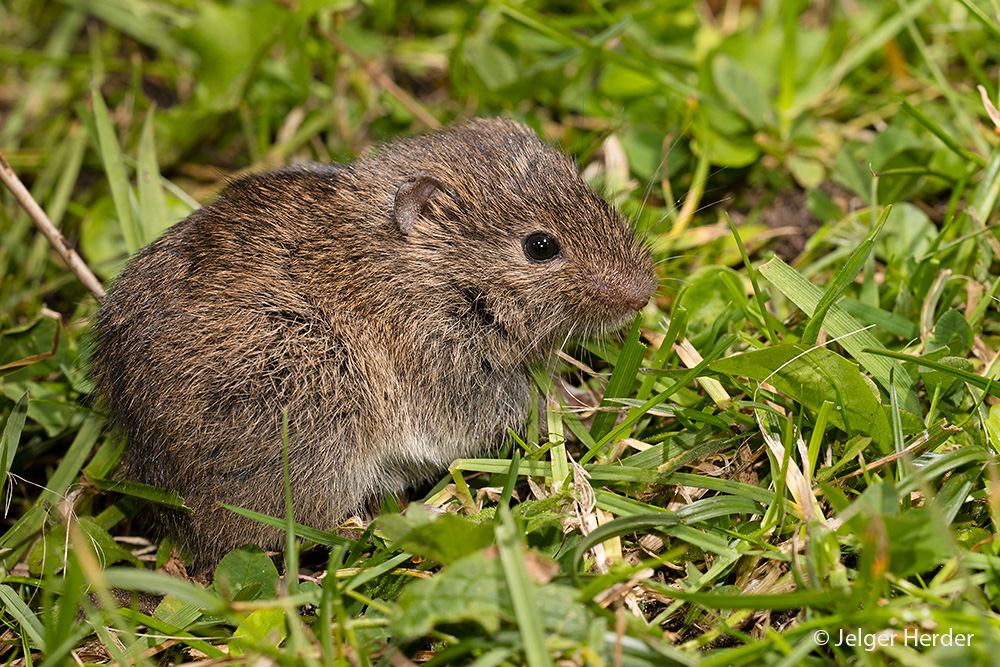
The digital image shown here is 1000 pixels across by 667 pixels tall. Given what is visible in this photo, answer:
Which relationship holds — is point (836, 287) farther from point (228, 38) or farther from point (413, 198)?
point (228, 38)

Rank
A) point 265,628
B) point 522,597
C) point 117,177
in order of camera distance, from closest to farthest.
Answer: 1. point 522,597
2. point 265,628
3. point 117,177

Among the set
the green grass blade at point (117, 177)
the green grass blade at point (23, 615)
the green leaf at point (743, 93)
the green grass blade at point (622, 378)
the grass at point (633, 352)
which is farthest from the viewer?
the green leaf at point (743, 93)

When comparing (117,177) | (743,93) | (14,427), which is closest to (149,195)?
(117,177)

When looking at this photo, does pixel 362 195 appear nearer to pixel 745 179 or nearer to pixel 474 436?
pixel 474 436

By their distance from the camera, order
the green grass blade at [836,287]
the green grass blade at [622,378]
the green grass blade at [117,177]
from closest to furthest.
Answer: the green grass blade at [836,287]
the green grass blade at [622,378]
the green grass blade at [117,177]

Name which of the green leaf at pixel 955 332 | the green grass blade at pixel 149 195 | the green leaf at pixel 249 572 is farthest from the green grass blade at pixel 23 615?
the green leaf at pixel 955 332

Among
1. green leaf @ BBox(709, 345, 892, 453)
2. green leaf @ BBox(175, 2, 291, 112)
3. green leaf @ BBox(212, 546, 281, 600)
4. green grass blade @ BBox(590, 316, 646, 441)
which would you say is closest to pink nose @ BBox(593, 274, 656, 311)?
green grass blade @ BBox(590, 316, 646, 441)

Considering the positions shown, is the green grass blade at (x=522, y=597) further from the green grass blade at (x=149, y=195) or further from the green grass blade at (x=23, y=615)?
the green grass blade at (x=149, y=195)
